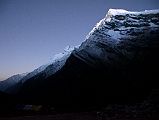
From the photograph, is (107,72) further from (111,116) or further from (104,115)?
(111,116)

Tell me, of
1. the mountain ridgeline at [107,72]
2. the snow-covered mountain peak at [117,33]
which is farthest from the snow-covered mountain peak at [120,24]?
the mountain ridgeline at [107,72]

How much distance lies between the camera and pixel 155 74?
220 feet

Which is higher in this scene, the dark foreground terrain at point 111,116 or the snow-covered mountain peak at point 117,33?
the snow-covered mountain peak at point 117,33

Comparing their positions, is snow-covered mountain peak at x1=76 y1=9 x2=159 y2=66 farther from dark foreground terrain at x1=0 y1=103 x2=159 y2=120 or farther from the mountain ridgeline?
dark foreground terrain at x1=0 y1=103 x2=159 y2=120

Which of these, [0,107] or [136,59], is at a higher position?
[136,59]

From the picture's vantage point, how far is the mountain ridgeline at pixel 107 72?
62094 millimetres

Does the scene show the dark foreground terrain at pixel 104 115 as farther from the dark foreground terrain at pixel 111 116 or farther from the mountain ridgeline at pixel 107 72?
the mountain ridgeline at pixel 107 72

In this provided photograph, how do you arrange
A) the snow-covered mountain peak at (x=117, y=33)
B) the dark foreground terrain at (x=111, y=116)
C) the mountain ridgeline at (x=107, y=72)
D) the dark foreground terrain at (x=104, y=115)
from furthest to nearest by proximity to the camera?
the snow-covered mountain peak at (x=117, y=33) → the mountain ridgeline at (x=107, y=72) → the dark foreground terrain at (x=104, y=115) → the dark foreground terrain at (x=111, y=116)

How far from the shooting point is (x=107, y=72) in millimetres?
73688

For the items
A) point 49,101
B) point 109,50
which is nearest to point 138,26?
point 109,50

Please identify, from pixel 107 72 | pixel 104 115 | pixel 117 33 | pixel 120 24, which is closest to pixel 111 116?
pixel 104 115

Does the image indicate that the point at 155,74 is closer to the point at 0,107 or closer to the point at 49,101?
the point at 49,101

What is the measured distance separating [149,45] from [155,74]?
57.9ft

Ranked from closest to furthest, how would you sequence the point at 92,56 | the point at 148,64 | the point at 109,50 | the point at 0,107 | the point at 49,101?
the point at 0,107 < the point at 49,101 < the point at 148,64 < the point at 92,56 < the point at 109,50
